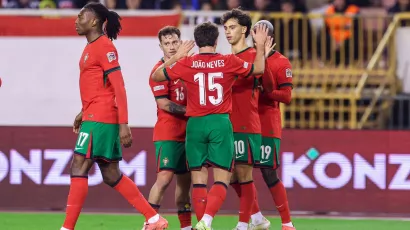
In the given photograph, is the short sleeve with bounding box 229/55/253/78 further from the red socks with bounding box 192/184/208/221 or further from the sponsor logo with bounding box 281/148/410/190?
the sponsor logo with bounding box 281/148/410/190

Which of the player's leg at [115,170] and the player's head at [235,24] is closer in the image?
the player's leg at [115,170]

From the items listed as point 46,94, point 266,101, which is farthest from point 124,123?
point 46,94

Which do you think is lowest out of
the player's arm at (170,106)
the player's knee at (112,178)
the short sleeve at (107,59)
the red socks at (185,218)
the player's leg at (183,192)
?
the red socks at (185,218)

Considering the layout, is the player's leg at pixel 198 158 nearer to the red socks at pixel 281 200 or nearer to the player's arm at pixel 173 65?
the player's arm at pixel 173 65

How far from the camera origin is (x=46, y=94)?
53.8 ft

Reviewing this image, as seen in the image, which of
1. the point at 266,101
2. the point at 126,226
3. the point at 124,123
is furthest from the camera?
the point at 126,226

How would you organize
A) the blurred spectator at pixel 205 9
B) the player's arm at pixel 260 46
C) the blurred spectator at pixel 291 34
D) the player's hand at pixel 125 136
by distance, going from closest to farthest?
the player's hand at pixel 125 136 → the player's arm at pixel 260 46 → the blurred spectator at pixel 205 9 → the blurred spectator at pixel 291 34

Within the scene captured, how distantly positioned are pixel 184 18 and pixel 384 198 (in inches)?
180

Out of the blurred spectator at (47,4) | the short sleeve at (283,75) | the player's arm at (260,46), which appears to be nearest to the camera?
the player's arm at (260,46)

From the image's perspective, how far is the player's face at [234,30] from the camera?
35.8ft

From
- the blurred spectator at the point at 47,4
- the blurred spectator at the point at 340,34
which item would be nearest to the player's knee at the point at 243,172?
the blurred spectator at the point at 340,34

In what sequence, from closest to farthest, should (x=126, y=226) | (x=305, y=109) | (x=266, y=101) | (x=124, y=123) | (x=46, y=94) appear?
(x=124, y=123)
(x=266, y=101)
(x=126, y=226)
(x=46, y=94)
(x=305, y=109)

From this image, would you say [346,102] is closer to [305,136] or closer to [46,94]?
[305,136]

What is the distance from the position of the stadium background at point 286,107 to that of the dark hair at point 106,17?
13.2 ft
